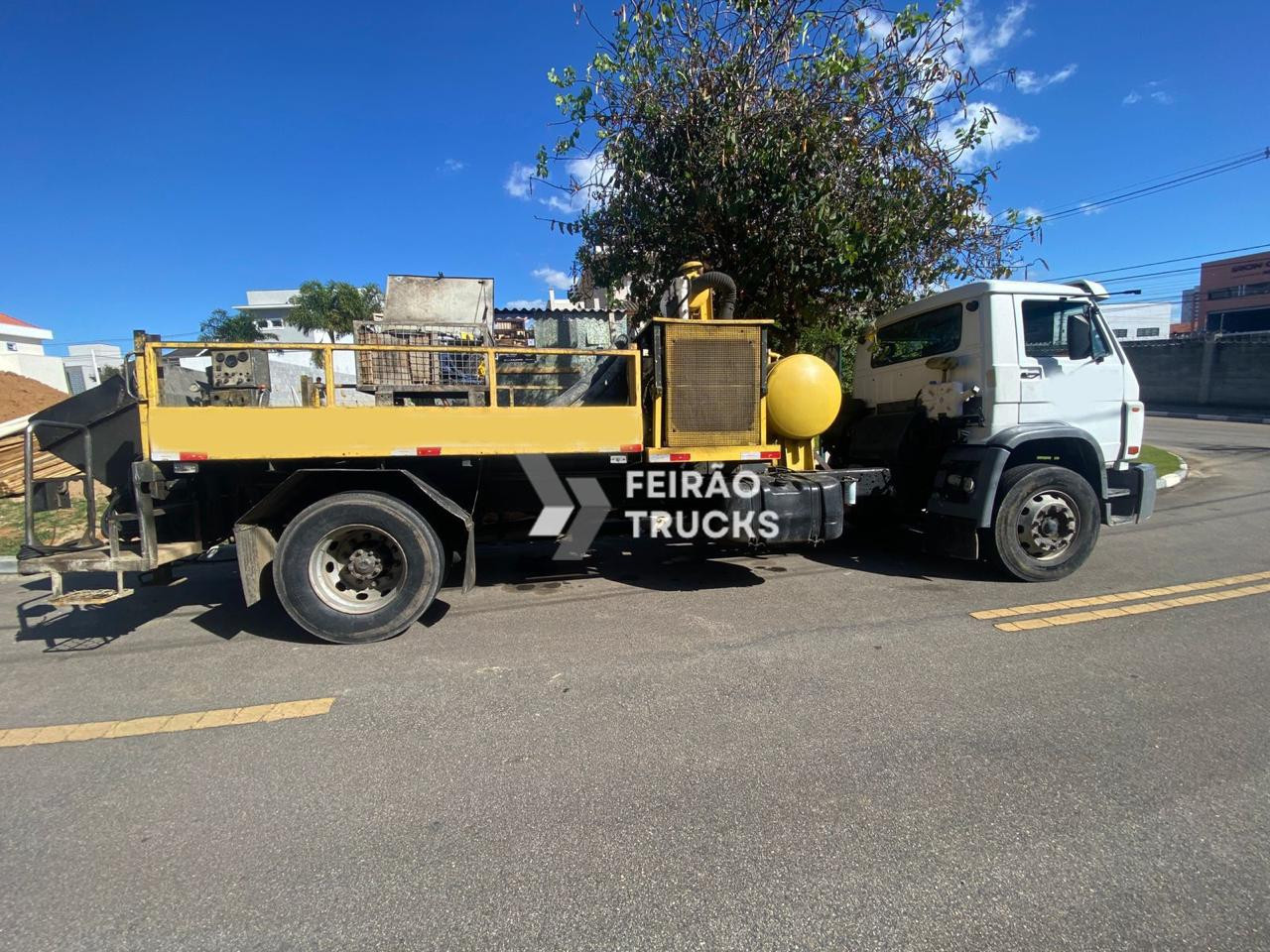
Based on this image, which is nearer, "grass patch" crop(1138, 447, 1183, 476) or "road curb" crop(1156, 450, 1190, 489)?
"road curb" crop(1156, 450, 1190, 489)

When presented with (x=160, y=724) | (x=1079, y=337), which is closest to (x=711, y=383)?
(x=1079, y=337)

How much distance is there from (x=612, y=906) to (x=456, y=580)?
4091mm

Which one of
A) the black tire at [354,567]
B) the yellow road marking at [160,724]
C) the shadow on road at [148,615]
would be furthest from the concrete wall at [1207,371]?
the yellow road marking at [160,724]

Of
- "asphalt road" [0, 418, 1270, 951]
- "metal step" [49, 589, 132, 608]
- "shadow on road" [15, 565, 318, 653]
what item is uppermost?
"metal step" [49, 589, 132, 608]

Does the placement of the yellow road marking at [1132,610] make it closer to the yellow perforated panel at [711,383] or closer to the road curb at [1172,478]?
the yellow perforated panel at [711,383]

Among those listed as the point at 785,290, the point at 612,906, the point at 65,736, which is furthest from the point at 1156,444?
the point at 65,736

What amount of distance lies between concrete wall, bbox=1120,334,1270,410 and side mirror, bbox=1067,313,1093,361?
94.9 feet

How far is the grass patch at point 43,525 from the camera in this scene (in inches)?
276

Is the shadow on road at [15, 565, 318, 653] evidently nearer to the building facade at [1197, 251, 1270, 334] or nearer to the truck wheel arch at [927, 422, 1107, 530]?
the truck wheel arch at [927, 422, 1107, 530]

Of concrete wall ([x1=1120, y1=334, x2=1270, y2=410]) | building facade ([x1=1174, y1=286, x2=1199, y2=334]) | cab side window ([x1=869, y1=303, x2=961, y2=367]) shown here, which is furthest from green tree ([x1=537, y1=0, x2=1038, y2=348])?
building facade ([x1=1174, y1=286, x2=1199, y2=334])

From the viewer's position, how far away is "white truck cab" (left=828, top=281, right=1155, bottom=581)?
5.31 meters

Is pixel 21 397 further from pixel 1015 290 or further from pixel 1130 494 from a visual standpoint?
pixel 1130 494

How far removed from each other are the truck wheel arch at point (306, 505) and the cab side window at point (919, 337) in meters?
4.66

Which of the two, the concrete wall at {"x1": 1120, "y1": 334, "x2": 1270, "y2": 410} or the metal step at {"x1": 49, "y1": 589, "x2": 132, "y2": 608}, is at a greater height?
the concrete wall at {"x1": 1120, "y1": 334, "x2": 1270, "y2": 410}
